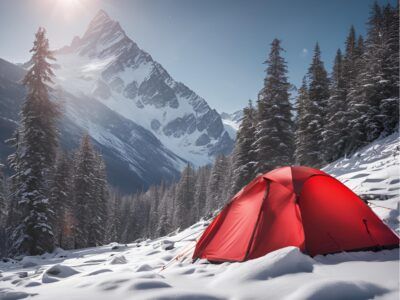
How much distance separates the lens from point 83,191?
107ft

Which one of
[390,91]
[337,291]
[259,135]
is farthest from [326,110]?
[337,291]

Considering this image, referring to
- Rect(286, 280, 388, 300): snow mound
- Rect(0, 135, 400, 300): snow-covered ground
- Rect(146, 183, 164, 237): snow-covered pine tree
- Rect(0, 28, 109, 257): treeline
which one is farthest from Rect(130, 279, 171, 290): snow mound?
Rect(146, 183, 164, 237): snow-covered pine tree

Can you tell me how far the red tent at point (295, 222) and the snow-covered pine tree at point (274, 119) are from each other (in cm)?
1798

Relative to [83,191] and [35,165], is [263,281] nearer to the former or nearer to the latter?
[35,165]

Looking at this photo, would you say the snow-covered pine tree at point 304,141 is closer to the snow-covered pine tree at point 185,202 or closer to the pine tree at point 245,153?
the pine tree at point 245,153

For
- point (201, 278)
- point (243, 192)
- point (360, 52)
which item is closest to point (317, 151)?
point (360, 52)

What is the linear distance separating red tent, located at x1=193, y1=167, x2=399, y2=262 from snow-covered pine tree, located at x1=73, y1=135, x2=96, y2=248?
27.7 meters

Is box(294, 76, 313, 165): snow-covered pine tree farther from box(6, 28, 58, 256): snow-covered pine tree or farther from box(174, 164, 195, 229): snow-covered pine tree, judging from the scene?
box(174, 164, 195, 229): snow-covered pine tree

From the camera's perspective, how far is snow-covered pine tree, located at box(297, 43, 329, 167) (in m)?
29.8

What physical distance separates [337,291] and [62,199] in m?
30.1

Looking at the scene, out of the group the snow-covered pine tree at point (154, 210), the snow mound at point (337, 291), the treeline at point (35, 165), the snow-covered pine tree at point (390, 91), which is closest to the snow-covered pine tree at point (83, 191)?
the treeline at point (35, 165)

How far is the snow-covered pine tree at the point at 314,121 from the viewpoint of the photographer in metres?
29.8

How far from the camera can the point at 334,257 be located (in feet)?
20.9

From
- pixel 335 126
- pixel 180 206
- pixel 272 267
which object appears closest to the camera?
pixel 272 267
